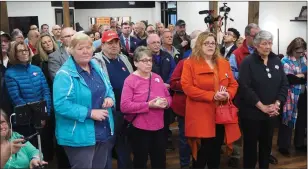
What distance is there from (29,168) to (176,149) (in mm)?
2037

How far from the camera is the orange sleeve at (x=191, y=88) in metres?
2.37

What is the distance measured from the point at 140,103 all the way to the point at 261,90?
3.24 ft

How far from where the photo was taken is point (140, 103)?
7.43ft

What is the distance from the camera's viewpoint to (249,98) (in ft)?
8.25

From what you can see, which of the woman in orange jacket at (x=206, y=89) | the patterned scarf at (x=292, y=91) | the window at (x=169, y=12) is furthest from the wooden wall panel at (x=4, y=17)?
the window at (x=169, y=12)

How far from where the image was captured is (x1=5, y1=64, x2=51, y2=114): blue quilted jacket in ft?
8.20

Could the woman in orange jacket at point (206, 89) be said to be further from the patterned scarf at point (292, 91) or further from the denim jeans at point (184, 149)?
the patterned scarf at point (292, 91)

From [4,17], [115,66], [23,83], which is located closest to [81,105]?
[115,66]

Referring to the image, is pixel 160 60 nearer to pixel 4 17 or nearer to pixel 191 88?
pixel 191 88

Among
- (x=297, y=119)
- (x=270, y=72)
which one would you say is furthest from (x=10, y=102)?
(x=297, y=119)

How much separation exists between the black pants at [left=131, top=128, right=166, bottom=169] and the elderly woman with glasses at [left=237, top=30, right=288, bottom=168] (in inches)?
29.4

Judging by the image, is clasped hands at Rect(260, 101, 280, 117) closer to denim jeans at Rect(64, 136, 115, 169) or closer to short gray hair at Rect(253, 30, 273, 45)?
short gray hair at Rect(253, 30, 273, 45)

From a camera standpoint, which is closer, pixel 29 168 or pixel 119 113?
pixel 29 168

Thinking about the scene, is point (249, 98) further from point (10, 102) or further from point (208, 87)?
point (10, 102)
